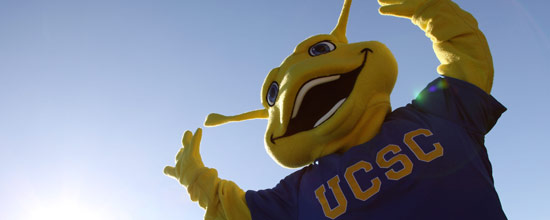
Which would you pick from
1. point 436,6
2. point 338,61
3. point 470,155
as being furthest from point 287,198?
point 436,6

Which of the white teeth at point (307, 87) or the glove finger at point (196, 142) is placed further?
the glove finger at point (196, 142)

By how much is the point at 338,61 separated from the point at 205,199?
1.22 metres

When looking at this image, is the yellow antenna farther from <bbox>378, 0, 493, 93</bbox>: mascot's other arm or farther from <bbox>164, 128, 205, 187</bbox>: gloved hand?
<bbox>164, 128, 205, 187</bbox>: gloved hand

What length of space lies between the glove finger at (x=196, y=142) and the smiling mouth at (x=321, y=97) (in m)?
0.79

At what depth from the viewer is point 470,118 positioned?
2215mm

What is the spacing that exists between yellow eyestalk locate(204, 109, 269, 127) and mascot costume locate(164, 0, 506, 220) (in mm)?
152

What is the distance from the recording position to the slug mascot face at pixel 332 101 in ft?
7.90

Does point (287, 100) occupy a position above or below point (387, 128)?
above

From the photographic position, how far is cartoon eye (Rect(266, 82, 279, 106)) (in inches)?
109

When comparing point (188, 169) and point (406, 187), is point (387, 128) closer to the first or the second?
point (406, 187)

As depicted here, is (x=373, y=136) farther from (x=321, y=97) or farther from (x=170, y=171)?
(x=170, y=171)

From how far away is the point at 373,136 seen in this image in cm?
238

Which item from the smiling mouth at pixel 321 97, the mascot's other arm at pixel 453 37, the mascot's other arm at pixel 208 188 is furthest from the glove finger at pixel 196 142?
the mascot's other arm at pixel 453 37

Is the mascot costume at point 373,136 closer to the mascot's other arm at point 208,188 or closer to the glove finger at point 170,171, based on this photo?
the mascot's other arm at point 208,188
